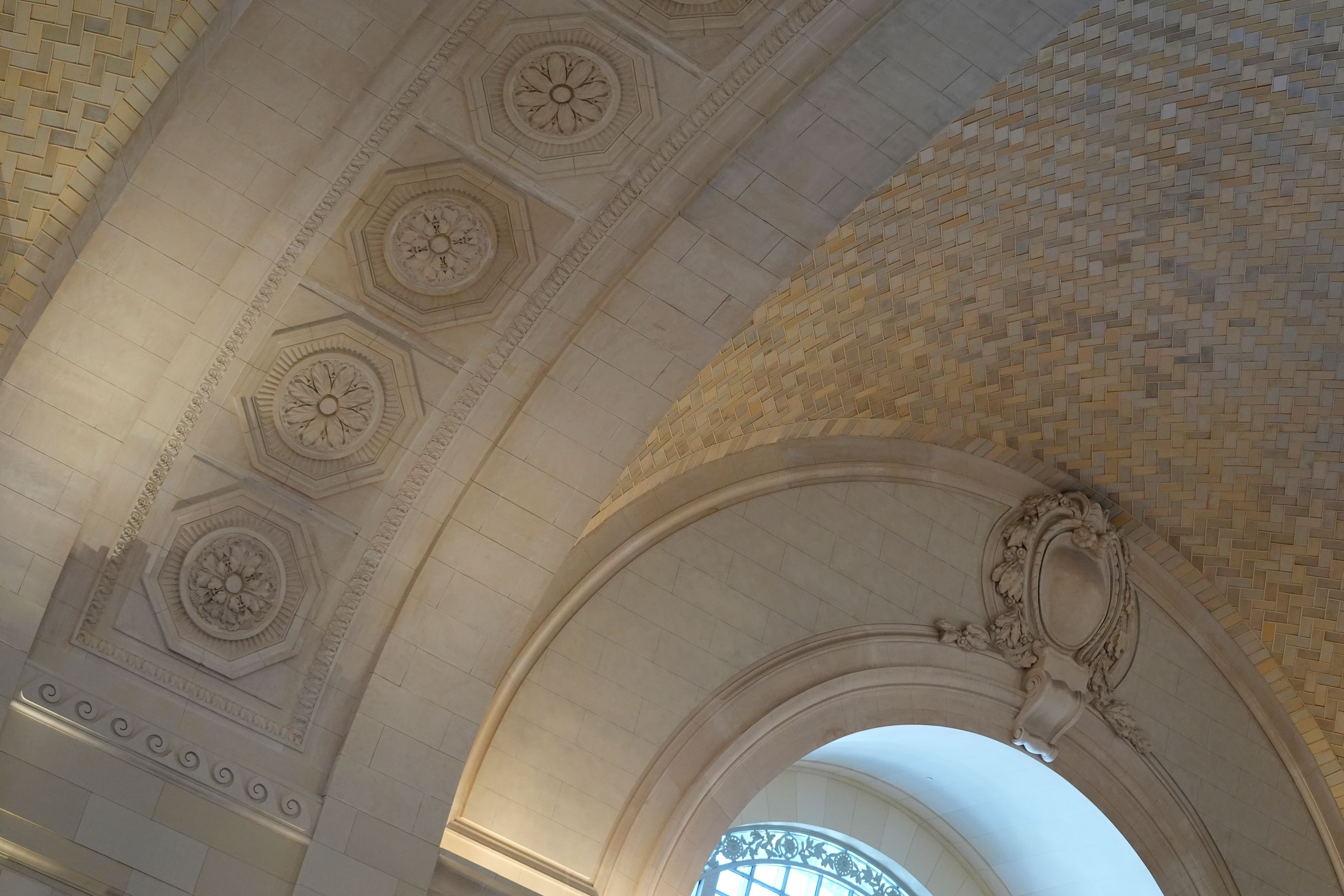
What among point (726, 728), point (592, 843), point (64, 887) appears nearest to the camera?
point (64, 887)

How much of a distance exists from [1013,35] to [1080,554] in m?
4.95

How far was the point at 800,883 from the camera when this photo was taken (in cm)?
1070

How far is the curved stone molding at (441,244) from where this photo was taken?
6.48 metres

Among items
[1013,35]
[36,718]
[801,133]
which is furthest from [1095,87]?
[36,718]

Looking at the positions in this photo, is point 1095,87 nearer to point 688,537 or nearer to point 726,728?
point 688,537

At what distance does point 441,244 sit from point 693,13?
64.6 inches

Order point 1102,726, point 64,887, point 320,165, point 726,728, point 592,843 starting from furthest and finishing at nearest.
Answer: point 1102,726 < point 726,728 < point 592,843 < point 320,165 < point 64,887

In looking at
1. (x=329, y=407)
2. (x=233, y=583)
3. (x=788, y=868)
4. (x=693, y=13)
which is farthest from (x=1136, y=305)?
(x=233, y=583)

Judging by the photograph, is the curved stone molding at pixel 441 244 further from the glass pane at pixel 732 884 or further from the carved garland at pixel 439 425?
the glass pane at pixel 732 884

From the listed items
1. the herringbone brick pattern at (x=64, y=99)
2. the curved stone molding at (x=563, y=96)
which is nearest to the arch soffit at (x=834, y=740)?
the curved stone molding at (x=563, y=96)

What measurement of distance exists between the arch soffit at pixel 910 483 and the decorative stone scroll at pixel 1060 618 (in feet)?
0.91

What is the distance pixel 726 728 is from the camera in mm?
8422

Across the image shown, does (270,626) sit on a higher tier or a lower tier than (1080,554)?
lower

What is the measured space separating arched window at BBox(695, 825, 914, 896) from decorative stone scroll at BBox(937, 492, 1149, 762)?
2.19 metres
